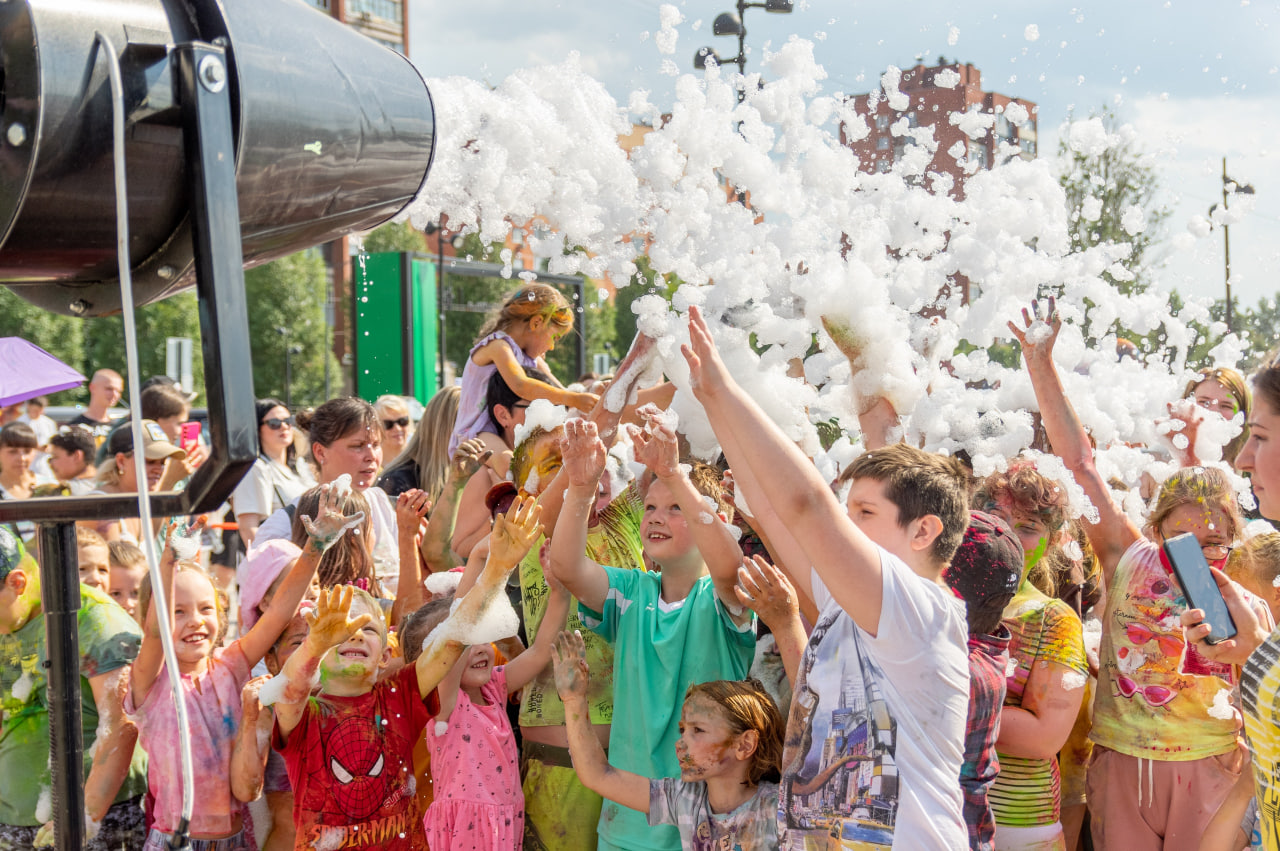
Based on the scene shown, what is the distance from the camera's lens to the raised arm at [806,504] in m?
1.74

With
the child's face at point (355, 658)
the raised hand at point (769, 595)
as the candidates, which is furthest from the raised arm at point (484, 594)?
the raised hand at point (769, 595)

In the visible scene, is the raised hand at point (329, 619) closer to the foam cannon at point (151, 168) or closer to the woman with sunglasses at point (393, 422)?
the foam cannon at point (151, 168)

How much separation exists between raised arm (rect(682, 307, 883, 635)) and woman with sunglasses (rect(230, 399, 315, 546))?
349cm

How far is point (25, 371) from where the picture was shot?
9.00 feet

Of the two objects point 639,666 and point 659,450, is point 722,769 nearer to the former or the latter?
point 639,666

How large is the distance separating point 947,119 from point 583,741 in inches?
78.7

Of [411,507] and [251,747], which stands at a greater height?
[411,507]

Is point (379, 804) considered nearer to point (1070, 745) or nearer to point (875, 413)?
point (875, 413)

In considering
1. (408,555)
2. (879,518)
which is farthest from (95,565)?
(879,518)

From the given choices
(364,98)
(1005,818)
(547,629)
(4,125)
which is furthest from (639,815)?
(4,125)

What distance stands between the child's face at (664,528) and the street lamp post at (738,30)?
111cm

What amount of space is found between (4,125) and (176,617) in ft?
6.88

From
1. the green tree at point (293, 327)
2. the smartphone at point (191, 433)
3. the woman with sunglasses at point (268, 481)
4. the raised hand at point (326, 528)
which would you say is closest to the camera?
the raised hand at point (326, 528)

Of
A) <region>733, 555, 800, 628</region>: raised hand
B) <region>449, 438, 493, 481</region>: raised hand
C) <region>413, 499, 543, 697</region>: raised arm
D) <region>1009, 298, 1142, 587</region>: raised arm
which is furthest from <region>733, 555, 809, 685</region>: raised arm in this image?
<region>449, 438, 493, 481</region>: raised hand
